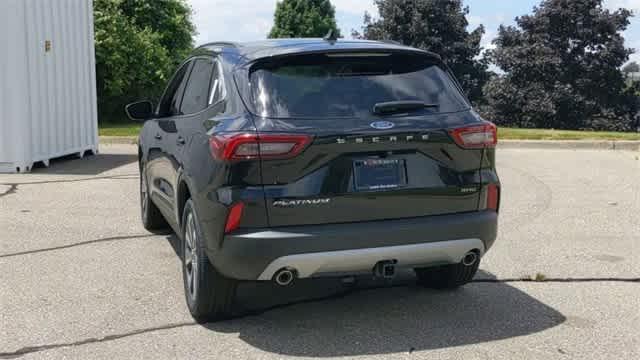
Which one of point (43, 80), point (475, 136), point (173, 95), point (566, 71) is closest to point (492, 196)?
point (475, 136)

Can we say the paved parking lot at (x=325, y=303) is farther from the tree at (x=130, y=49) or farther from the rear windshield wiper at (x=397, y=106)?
the tree at (x=130, y=49)

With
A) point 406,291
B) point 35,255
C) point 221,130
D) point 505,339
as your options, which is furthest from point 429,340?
point 35,255

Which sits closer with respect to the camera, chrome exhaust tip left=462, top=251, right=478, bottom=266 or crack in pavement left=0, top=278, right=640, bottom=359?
crack in pavement left=0, top=278, right=640, bottom=359

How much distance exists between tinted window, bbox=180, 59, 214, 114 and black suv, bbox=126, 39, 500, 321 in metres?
0.33

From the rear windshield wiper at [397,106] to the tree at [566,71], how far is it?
21.3 meters

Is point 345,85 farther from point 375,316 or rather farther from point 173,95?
point 173,95

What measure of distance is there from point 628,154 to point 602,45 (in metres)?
12.0

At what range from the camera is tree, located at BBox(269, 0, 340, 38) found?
2044 inches

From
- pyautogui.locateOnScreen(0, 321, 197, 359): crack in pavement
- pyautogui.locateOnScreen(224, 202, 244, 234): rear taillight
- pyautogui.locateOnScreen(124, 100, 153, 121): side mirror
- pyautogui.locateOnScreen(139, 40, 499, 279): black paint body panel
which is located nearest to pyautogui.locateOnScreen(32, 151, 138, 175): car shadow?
pyautogui.locateOnScreen(124, 100, 153, 121): side mirror

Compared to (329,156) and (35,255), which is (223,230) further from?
(35,255)

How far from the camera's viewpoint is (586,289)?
587cm

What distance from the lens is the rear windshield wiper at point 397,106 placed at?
15.4ft

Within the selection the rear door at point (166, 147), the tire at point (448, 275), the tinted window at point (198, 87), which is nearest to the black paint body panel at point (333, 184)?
the tinted window at point (198, 87)

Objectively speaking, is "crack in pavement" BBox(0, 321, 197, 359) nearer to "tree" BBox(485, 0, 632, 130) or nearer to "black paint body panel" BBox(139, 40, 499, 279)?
"black paint body panel" BBox(139, 40, 499, 279)
